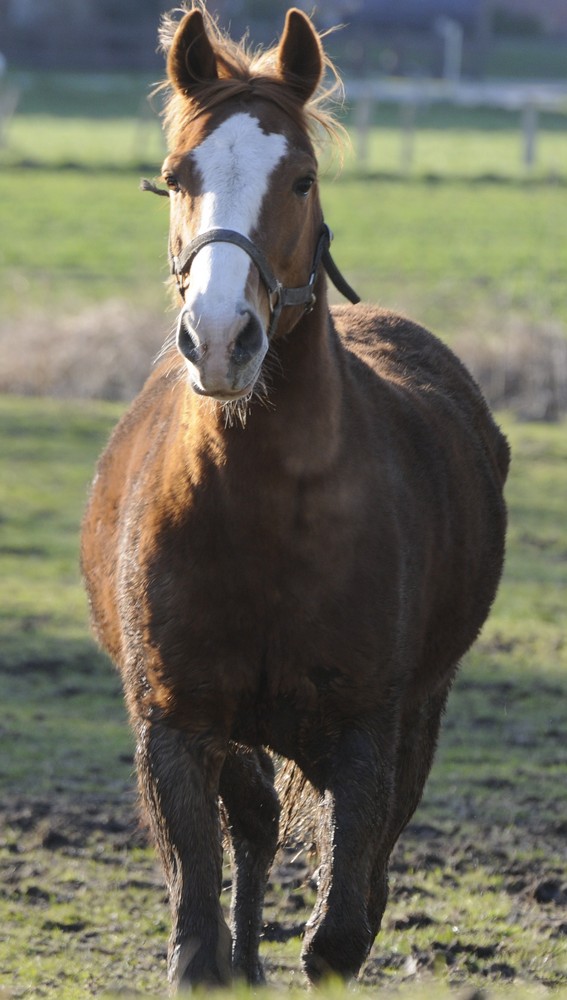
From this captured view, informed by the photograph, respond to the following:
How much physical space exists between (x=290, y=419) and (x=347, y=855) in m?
1.11

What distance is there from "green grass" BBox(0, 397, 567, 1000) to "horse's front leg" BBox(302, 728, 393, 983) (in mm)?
297

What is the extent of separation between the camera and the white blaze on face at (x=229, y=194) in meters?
3.49

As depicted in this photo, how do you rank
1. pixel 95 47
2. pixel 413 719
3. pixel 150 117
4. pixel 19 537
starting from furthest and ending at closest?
pixel 95 47
pixel 150 117
pixel 19 537
pixel 413 719

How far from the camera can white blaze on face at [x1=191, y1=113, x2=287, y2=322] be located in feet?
11.5

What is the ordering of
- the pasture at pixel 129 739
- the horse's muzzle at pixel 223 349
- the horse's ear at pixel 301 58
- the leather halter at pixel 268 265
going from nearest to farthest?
the horse's muzzle at pixel 223 349
the leather halter at pixel 268 265
the horse's ear at pixel 301 58
the pasture at pixel 129 739

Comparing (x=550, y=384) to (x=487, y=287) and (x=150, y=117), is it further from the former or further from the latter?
(x=150, y=117)

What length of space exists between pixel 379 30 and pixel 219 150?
6219cm

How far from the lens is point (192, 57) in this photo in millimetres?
4082

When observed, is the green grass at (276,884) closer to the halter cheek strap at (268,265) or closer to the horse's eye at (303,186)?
the halter cheek strap at (268,265)

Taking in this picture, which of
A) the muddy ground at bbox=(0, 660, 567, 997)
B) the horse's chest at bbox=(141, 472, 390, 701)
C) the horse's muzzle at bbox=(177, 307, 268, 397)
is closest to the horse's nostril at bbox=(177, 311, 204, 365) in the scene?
the horse's muzzle at bbox=(177, 307, 268, 397)

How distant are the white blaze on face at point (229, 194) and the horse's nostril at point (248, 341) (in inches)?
2.2

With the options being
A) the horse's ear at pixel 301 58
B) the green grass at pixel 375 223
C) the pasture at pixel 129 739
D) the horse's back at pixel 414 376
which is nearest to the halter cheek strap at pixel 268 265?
the horse's ear at pixel 301 58

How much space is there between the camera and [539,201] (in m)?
30.1

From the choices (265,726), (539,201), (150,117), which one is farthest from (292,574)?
(150,117)
